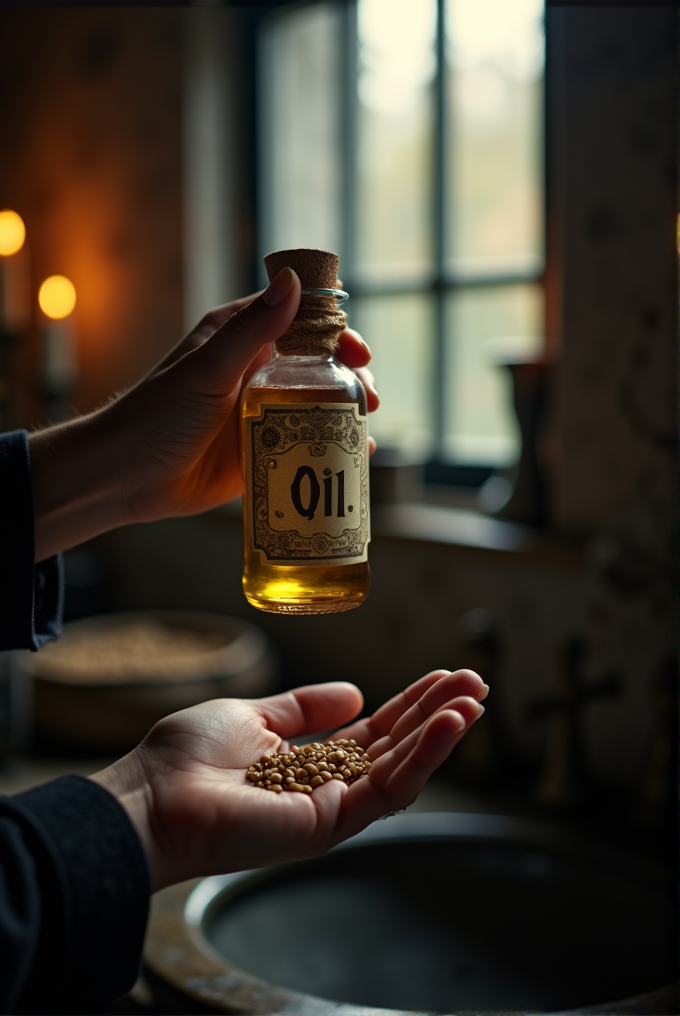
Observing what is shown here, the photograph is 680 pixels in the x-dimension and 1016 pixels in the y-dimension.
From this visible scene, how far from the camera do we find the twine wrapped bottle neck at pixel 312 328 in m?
0.65

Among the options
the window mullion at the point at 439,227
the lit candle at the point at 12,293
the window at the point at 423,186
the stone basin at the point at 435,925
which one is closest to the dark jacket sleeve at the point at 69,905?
the stone basin at the point at 435,925

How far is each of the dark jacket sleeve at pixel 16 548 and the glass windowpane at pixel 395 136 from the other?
57.4 inches

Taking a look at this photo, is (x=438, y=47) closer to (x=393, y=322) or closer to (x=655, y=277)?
(x=393, y=322)

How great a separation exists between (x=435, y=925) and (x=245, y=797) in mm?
517

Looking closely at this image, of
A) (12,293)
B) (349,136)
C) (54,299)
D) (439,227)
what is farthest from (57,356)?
(439,227)

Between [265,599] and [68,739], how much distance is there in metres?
0.98

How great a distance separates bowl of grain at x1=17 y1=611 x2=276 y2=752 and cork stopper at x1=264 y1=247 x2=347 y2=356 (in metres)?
0.91

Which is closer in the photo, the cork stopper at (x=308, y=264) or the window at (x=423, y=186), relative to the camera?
the cork stopper at (x=308, y=264)

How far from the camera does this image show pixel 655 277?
136 centimetres

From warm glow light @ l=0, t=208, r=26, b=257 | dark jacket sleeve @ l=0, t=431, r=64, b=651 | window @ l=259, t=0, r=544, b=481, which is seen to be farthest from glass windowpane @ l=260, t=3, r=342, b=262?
dark jacket sleeve @ l=0, t=431, r=64, b=651

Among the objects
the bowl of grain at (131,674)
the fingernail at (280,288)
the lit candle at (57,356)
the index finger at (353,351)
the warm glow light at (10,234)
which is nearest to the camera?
the fingernail at (280,288)

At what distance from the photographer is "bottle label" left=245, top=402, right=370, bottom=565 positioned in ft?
2.02

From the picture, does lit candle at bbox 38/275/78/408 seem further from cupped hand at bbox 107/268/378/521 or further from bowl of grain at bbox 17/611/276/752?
cupped hand at bbox 107/268/378/521

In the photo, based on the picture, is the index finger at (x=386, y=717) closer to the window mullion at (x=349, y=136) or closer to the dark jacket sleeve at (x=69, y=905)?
the dark jacket sleeve at (x=69, y=905)
